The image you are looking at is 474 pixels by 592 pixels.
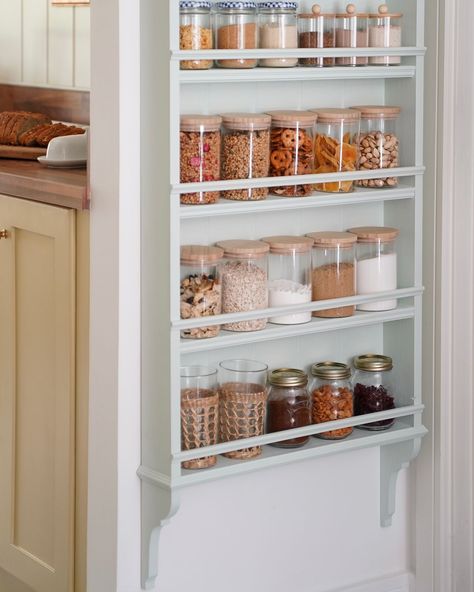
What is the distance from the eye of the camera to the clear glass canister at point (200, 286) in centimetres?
258

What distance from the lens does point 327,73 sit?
105 inches

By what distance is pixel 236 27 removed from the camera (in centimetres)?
257

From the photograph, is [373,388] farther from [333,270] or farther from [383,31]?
[383,31]

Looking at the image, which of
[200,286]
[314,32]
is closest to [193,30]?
[314,32]

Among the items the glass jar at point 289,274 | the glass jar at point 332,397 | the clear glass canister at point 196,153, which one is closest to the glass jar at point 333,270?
the glass jar at point 289,274

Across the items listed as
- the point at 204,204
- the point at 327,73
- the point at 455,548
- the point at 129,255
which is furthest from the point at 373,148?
the point at 455,548

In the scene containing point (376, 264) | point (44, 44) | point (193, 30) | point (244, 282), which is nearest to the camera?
point (193, 30)

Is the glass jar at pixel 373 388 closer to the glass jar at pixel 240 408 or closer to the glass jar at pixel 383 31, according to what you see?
the glass jar at pixel 240 408

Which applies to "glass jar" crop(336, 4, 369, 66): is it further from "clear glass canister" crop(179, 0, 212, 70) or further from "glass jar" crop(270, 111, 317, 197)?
"clear glass canister" crop(179, 0, 212, 70)

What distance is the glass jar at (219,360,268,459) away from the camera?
2.67 metres

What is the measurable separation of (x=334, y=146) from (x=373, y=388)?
0.62 meters

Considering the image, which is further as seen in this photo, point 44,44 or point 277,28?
point 44,44

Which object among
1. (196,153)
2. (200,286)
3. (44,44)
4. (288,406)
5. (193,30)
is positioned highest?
(44,44)

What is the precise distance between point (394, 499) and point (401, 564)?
0.21m
